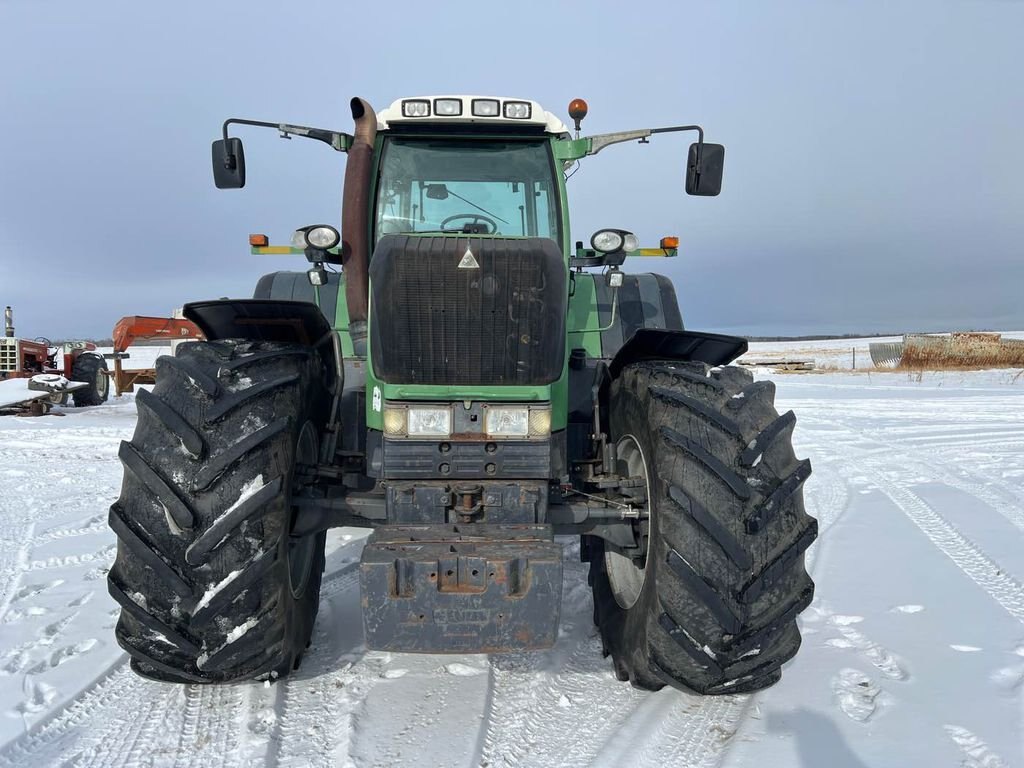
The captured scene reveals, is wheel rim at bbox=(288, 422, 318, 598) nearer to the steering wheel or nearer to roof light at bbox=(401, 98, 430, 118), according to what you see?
the steering wheel

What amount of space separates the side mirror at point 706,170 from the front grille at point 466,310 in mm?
1444

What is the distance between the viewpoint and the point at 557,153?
3.54 meters

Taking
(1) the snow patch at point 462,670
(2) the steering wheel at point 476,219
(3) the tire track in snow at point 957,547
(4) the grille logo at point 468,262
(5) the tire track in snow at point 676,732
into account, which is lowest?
(3) the tire track in snow at point 957,547

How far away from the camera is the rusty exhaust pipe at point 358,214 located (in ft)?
10.4

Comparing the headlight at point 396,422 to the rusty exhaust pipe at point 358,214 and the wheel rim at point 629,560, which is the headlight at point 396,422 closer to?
the rusty exhaust pipe at point 358,214

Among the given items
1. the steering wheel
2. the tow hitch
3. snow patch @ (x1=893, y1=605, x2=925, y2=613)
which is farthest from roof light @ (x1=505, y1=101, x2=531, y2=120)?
snow patch @ (x1=893, y1=605, x2=925, y2=613)

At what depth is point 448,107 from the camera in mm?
3293

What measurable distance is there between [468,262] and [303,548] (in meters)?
1.53

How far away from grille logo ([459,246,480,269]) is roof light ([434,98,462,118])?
1127 mm

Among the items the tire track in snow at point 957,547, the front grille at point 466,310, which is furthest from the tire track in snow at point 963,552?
the front grille at point 466,310

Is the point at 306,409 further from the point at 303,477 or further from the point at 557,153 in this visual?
the point at 557,153

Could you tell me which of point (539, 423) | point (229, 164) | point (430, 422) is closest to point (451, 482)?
point (430, 422)

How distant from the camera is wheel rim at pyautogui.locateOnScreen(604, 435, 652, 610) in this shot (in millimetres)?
2824

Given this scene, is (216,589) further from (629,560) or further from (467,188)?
(467,188)
